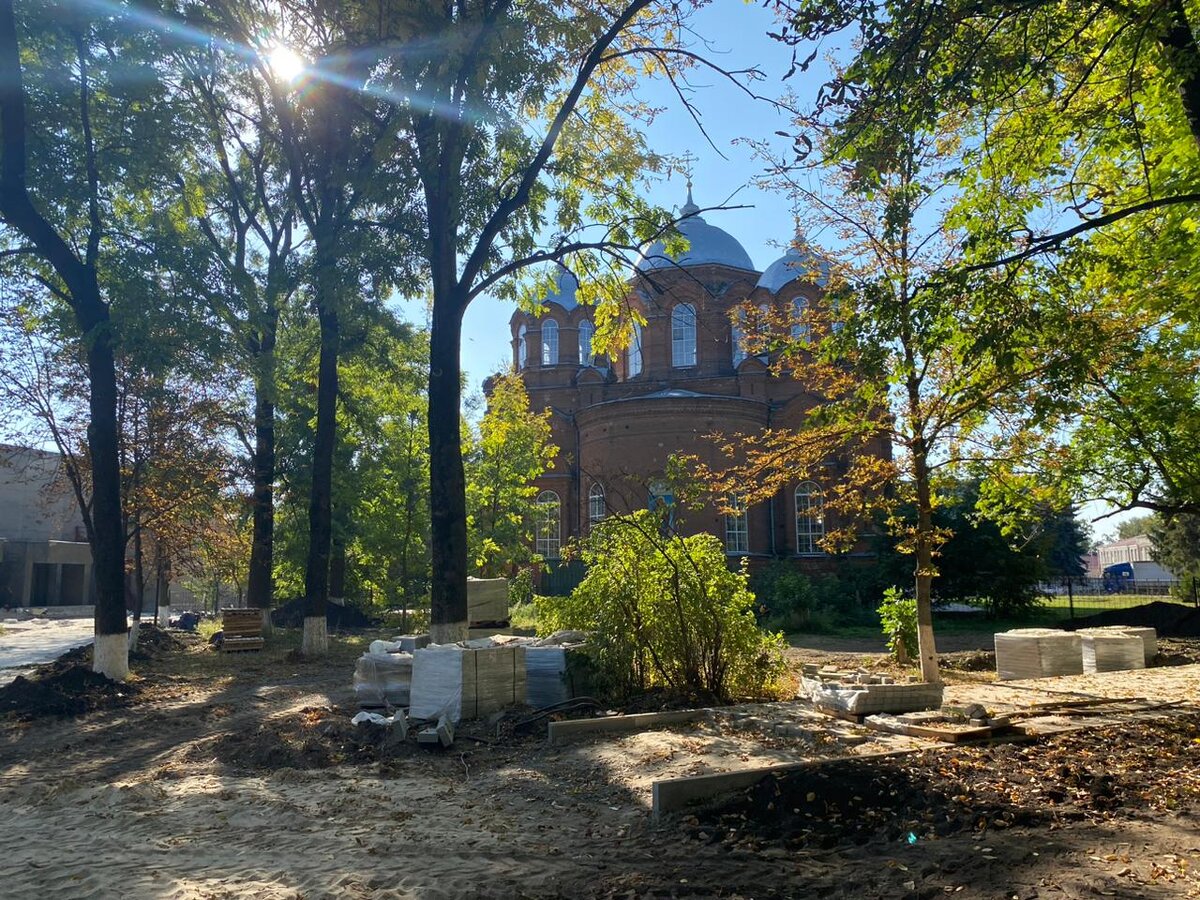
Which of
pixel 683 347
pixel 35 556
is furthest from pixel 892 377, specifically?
pixel 35 556

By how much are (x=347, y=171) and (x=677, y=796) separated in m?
15.2

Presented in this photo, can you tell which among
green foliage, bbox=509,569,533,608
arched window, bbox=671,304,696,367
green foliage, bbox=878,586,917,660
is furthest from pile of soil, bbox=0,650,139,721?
arched window, bbox=671,304,696,367

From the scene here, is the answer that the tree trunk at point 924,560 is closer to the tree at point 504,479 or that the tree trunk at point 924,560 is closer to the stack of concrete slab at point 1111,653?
the stack of concrete slab at point 1111,653

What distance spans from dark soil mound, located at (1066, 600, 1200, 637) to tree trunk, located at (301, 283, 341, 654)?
1853 cm

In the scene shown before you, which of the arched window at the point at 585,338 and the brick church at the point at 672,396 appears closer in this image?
the brick church at the point at 672,396

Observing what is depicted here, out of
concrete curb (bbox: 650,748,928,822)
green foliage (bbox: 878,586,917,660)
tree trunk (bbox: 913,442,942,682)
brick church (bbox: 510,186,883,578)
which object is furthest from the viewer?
brick church (bbox: 510,186,883,578)

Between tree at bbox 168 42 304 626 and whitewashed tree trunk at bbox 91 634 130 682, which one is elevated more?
tree at bbox 168 42 304 626

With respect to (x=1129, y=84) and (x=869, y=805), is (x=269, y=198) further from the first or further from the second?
(x=869, y=805)

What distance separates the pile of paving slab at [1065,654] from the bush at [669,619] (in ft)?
20.6

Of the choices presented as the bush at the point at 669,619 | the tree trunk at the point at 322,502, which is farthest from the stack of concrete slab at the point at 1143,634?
the tree trunk at the point at 322,502

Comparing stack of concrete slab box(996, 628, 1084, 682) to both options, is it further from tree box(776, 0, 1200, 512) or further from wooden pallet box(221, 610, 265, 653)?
wooden pallet box(221, 610, 265, 653)

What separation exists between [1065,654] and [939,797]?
33.4 feet

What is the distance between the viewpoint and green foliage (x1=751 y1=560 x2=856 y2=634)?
1024 inches

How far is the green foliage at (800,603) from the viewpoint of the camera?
2600cm
